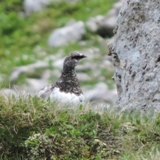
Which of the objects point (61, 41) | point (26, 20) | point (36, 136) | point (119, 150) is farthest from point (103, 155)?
point (26, 20)

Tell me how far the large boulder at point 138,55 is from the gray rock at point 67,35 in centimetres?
1689

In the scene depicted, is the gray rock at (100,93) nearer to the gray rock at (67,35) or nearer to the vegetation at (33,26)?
the vegetation at (33,26)

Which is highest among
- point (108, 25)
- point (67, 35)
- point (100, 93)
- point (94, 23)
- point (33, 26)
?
point (33, 26)

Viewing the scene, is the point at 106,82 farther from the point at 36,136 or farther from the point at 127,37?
the point at 36,136

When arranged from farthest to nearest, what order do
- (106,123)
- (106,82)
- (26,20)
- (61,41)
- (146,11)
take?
1. (26,20)
2. (61,41)
3. (106,82)
4. (146,11)
5. (106,123)

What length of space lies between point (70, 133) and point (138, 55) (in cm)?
191

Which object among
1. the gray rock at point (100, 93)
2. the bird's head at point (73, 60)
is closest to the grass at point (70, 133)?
the bird's head at point (73, 60)

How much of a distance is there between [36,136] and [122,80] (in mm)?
2249

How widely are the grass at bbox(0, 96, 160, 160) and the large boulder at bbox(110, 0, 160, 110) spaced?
0.71 metres

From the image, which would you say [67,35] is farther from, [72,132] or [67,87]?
[72,132]

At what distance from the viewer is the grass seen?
7.62 meters

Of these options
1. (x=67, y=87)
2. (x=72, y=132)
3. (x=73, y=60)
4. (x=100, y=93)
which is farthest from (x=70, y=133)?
(x=100, y=93)

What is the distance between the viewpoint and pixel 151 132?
800 centimetres

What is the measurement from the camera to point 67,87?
412 inches
